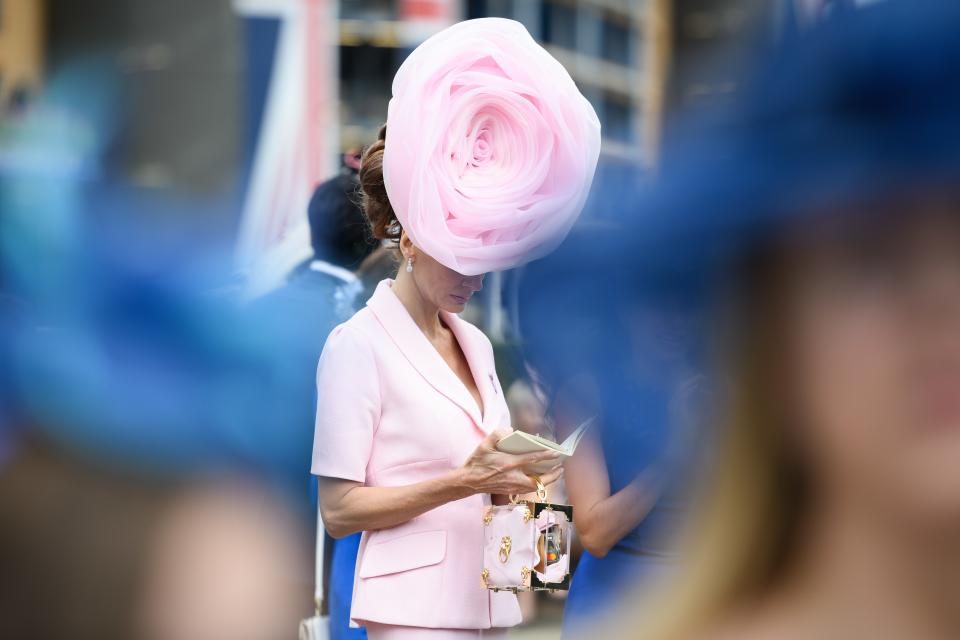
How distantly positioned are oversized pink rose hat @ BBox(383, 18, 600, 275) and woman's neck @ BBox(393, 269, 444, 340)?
0.65ft

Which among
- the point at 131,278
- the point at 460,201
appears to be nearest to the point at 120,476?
the point at 460,201

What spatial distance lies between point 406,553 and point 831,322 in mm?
1469

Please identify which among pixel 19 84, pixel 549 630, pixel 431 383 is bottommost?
pixel 549 630

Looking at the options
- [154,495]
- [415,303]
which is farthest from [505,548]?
[154,495]

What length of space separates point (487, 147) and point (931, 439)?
4.53 ft

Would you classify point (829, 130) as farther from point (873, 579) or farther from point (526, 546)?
point (526, 546)

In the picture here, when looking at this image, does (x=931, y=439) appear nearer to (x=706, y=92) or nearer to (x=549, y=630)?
(x=706, y=92)

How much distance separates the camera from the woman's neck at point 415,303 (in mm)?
1951

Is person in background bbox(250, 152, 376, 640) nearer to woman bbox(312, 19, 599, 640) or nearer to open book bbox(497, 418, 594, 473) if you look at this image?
woman bbox(312, 19, 599, 640)

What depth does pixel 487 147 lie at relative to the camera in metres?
1.80

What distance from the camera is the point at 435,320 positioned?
200cm

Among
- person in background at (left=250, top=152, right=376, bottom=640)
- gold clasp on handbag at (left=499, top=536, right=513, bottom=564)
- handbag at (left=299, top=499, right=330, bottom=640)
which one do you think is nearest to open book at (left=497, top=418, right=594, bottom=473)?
gold clasp on handbag at (left=499, top=536, right=513, bottom=564)

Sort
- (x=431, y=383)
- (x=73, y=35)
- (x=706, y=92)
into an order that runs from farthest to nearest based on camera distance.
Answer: (x=73, y=35) < (x=431, y=383) < (x=706, y=92)

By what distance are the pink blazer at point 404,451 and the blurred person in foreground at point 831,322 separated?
1.35 metres
